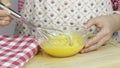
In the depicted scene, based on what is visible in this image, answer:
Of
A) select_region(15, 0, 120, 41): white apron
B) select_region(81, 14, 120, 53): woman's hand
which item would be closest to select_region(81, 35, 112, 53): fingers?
select_region(81, 14, 120, 53): woman's hand

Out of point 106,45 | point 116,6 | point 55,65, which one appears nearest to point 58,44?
point 55,65

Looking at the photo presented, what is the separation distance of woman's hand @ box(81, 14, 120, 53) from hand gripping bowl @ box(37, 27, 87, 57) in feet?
0.12

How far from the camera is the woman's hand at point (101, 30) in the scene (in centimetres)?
78

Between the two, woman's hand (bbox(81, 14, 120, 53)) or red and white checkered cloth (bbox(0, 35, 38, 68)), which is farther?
woman's hand (bbox(81, 14, 120, 53))

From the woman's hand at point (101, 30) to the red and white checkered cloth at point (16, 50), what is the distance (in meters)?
0.14

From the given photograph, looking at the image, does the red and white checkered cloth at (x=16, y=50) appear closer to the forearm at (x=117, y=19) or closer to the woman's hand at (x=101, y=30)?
the woman's hand at (x=101, y=30)

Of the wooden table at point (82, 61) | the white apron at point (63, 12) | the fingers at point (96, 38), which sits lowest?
the wooden table at point (82, 61)

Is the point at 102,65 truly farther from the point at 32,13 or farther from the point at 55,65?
the point at 32,13

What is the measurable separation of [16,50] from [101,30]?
0.24m

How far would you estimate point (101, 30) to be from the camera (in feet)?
2.67

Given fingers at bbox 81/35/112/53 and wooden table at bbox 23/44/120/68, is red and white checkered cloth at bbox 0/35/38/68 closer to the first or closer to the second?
wooden table at bbox 23/44/120/68

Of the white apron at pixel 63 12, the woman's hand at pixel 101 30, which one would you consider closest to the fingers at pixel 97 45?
Answer: the woman's hand at pixel 101 30

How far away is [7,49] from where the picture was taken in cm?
77

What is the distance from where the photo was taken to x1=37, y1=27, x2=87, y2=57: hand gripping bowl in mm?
Result: 713
